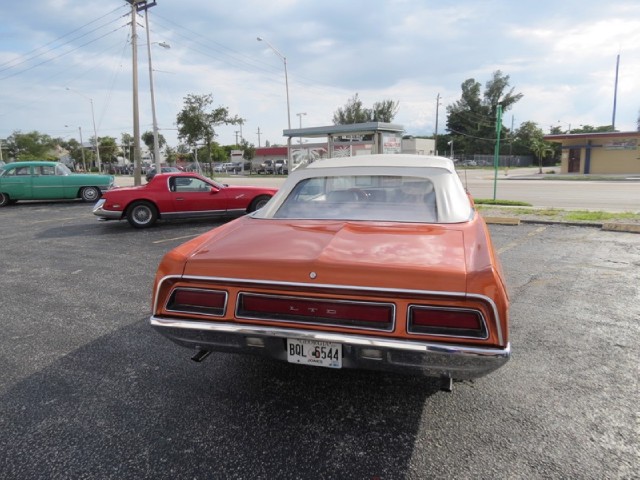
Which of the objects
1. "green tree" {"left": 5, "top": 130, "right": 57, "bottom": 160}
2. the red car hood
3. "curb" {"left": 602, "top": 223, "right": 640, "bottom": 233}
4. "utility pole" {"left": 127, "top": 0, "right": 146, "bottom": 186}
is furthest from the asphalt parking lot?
"green tree" {"left": 5, "top": 130, "right": 57, "bottom": 160}

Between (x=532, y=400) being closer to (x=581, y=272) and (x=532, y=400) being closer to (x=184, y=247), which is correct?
(x=184, y=247)

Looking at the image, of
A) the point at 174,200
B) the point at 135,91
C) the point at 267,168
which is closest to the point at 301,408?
the point at 174,200

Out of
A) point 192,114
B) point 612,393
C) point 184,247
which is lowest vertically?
point 612,393

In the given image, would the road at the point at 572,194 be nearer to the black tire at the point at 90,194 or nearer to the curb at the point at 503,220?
the curb at the point at 503,220

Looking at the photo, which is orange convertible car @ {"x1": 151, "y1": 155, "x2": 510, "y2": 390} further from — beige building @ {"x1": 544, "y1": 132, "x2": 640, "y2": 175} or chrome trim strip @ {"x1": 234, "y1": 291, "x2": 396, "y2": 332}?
beige building @ {"x1": 544, "y1": 132, "x2": 640, "y2": 175}

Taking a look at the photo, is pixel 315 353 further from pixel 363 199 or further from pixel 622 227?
pixel 622 227

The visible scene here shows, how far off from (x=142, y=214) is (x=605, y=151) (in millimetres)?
43119

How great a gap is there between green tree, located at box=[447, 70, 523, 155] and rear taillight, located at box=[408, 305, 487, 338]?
84.4 meters

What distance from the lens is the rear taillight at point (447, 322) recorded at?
2.13m

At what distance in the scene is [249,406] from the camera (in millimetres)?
2727

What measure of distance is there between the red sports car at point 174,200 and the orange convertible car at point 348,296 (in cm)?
789

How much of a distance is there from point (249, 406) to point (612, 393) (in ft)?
7.69

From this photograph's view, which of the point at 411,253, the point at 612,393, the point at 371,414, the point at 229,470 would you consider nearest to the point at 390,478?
the point at 371,414

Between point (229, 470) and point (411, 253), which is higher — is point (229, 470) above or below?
below
